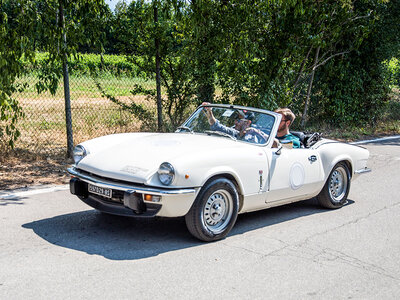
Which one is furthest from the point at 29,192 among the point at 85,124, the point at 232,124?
the point at 85,124

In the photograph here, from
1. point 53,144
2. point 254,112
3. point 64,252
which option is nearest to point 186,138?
point 254,112

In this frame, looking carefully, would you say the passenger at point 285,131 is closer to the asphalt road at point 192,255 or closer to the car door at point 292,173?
the car door at point 292,173

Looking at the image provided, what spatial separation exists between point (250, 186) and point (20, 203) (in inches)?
119

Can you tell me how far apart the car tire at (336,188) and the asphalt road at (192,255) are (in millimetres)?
134

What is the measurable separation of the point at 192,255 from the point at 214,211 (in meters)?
0.62

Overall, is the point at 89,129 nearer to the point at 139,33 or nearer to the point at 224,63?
the point at 139,33

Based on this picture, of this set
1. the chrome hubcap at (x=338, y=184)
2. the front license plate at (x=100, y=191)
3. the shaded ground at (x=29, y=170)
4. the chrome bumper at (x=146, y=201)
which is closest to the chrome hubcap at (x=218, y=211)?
the chrome bumper at (x=146, y=201)

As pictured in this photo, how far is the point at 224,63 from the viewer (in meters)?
11.7

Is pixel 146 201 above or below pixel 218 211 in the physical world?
above

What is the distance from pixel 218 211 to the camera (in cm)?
561

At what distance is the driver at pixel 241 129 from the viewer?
6422mm

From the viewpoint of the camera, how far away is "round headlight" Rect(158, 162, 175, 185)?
17.1ft

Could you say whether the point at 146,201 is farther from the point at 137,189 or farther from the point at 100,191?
the point at 100,191

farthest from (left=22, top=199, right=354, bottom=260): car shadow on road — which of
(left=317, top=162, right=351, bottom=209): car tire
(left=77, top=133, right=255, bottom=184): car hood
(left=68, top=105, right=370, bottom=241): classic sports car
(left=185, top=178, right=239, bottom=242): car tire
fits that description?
(left=77, top=133, right=255, bottom=184): car hood
